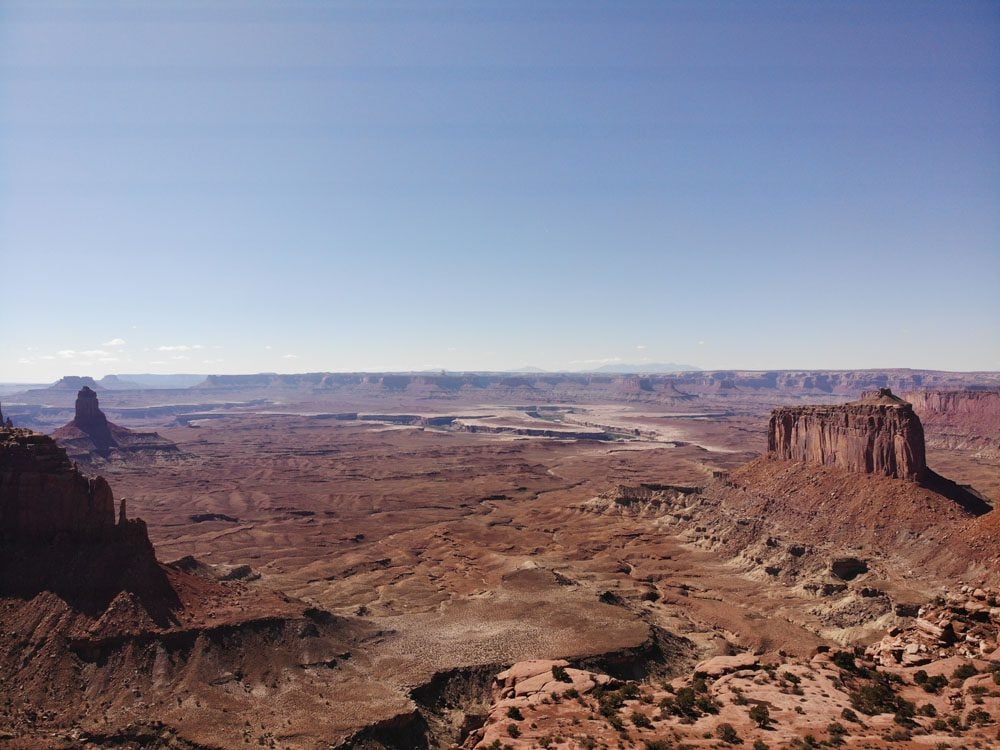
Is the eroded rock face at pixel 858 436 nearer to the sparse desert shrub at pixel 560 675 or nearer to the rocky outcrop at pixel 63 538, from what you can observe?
the sparse desert shrub at pixel 560 675

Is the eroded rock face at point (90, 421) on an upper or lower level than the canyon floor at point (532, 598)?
upper

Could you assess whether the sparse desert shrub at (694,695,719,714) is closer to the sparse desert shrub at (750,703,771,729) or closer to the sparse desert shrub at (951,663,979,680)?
the sparse desert shrub at (750,703,771,729)

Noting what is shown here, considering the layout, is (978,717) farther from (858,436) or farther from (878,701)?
(858,436)

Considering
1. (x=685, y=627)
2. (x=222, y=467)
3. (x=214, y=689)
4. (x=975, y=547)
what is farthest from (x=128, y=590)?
(x=222, y=467)

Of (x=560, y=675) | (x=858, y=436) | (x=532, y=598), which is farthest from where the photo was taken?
(x=858, y=436)

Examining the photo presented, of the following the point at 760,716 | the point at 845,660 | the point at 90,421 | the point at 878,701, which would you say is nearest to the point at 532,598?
the point at 845,660

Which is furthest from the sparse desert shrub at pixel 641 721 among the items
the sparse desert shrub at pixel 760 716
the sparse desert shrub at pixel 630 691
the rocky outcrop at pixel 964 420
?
the rocky outcrop at pixel 964 420
